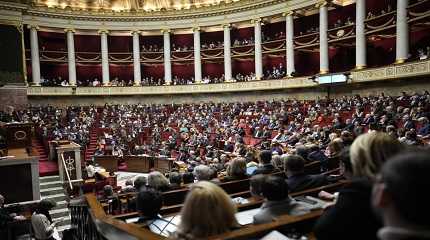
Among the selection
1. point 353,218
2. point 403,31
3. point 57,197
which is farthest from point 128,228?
point 403,31

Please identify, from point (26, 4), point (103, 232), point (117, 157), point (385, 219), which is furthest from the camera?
point (26, 4)

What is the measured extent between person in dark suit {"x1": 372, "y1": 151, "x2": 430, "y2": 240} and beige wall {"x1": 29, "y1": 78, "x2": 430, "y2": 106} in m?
18.2

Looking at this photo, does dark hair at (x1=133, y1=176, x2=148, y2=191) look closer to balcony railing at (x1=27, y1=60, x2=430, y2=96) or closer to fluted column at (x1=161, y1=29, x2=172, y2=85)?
balcony railing at (x1=27, y1=60, x2=430, y2=96)

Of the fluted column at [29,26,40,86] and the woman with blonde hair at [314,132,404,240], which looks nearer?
the woman with blonde hair at [314,132,404,240]

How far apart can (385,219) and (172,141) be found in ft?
57.2

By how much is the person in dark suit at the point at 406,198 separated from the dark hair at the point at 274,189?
1875 mm

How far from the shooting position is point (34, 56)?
2816cm

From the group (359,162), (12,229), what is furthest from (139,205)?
(12,229)

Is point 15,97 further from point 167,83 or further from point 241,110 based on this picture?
point 241,110

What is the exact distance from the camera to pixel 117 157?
1764 centimetres

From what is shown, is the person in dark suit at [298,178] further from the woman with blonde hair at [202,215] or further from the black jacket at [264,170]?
the woman with blonde hair at [202,215]

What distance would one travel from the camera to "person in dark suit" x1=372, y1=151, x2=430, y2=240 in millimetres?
1162

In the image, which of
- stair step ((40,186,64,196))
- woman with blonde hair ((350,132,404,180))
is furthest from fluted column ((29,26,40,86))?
woman with blonde hair ((350,132,404,180))

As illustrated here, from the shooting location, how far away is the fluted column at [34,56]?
27859 mm
